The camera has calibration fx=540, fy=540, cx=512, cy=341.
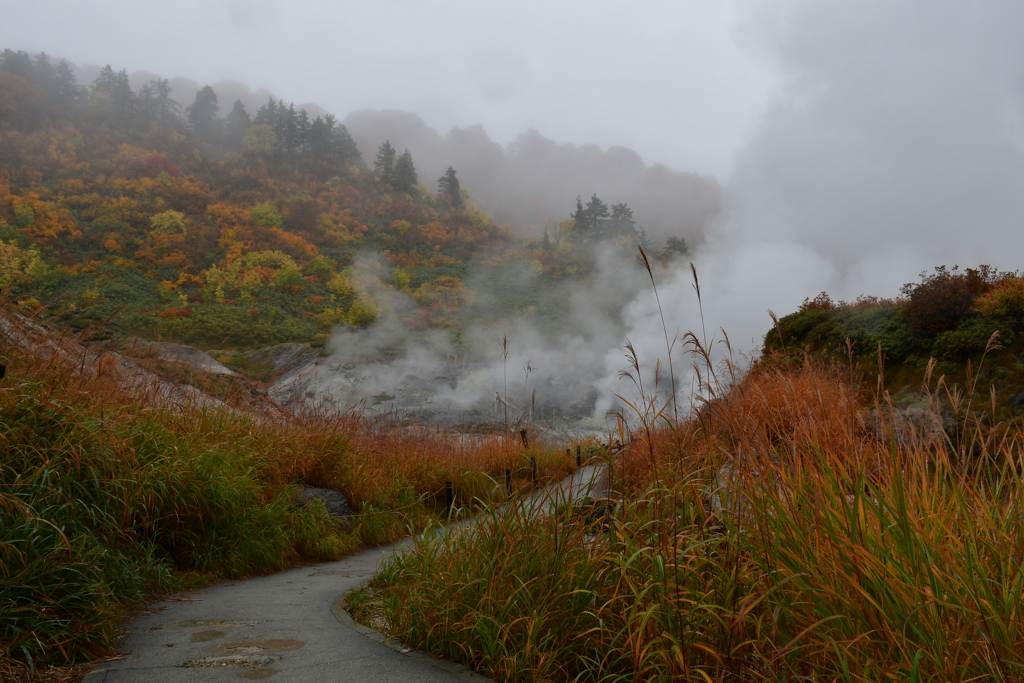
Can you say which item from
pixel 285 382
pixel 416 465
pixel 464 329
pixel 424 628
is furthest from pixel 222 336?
pixel 424 628

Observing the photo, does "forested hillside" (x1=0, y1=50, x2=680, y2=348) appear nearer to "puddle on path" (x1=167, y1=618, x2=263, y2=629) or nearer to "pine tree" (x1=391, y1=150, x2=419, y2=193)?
"pine tree" (x1=391, y1=150, x2=419, y2=193)

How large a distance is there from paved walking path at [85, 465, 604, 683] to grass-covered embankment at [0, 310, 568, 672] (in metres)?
0.18

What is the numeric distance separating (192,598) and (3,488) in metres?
1.23

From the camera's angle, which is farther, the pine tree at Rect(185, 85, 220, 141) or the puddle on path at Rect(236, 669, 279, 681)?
the pine tree at Rect(185, 85, 220, 141)

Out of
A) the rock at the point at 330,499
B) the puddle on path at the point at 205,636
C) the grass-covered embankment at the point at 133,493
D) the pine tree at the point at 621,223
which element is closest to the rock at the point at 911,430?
the grass-covered embankment at the point at 133,493

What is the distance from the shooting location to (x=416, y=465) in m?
6.43

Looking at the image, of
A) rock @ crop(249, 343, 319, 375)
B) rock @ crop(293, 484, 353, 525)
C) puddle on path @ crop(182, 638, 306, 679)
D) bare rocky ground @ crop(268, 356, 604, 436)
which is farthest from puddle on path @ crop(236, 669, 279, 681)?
rock @ crop(249, 343, 319, 375)

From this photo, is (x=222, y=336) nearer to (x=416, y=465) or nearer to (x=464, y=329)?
(x=464, y=329)

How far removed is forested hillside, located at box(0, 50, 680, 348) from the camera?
2677 cm

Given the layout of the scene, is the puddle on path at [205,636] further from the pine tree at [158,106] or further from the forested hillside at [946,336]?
the pine tree at [158,106]

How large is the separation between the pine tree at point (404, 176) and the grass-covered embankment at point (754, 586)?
51040 mm

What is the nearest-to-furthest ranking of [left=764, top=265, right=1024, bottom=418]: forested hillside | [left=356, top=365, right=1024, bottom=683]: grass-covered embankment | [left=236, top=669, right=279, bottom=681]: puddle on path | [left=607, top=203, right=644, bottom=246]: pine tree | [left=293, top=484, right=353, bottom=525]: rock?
[left=356, top=365, right=1024, bottom=683]: grass-covered embankment, [left=236, top=669, right=279, bottom=681]: puddle on path, [left=293, top=484, right=353, bottom=525]: rock, [left=764, top=265, right=1024, bottom=418]: forested hillside, [left=607, top=203, right=644, bottom=246]: pine tree

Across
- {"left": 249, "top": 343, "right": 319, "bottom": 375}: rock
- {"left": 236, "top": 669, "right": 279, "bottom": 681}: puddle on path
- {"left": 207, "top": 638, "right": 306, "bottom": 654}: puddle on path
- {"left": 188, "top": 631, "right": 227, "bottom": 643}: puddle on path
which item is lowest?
{"left": 207, "top": 638, "right": 306, "bottom": 654}: puddle on path

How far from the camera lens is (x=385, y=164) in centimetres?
5134
